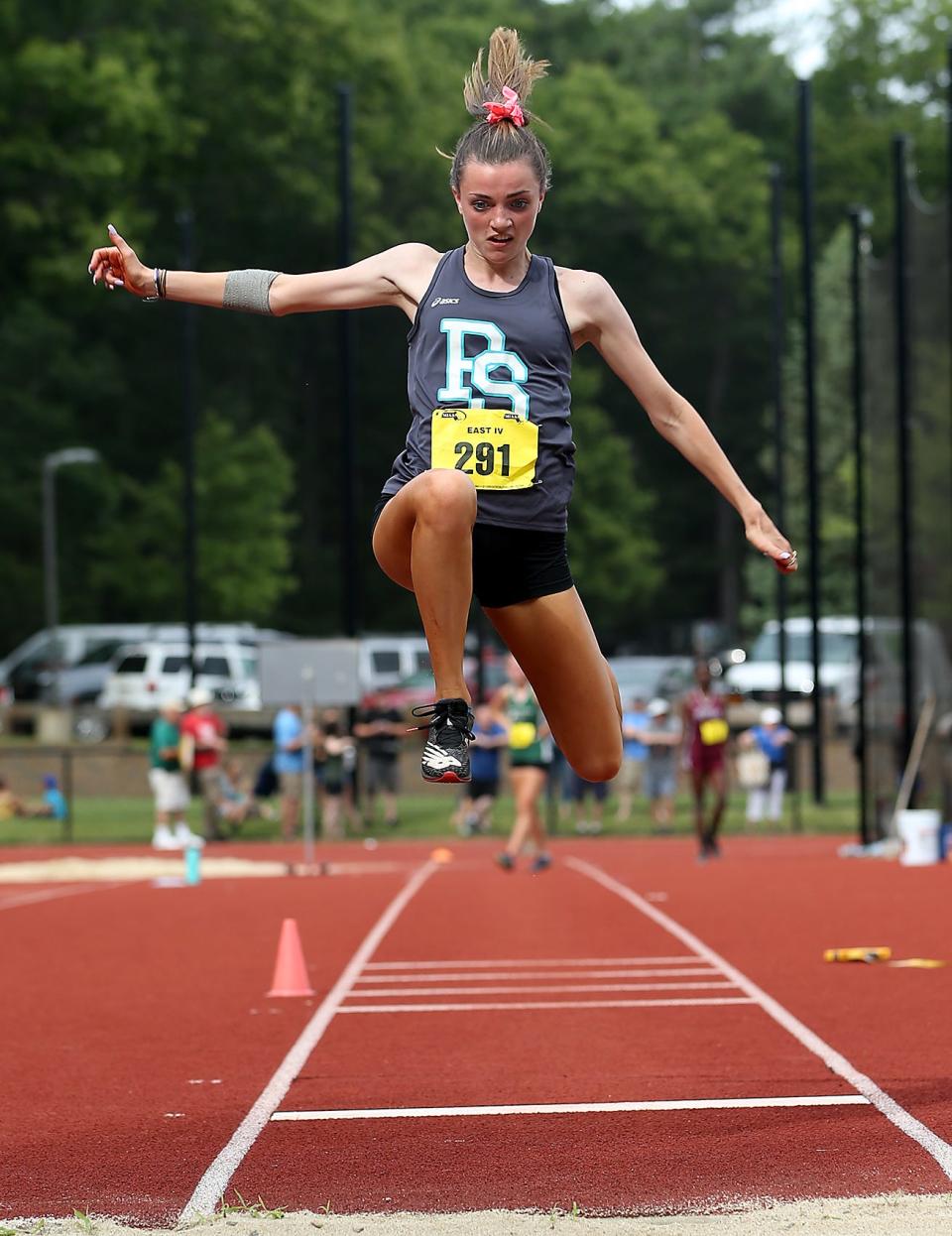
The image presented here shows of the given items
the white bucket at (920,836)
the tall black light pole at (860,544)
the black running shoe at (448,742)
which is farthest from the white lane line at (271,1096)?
the tall black light pole at (860,544)

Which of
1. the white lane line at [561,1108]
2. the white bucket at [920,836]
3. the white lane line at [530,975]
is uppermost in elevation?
the white lane line at [561,1108]

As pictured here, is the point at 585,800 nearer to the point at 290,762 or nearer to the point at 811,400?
the point at 290,762

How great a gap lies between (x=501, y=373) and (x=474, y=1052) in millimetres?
4366

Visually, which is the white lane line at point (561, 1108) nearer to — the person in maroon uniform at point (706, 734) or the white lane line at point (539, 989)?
the white lane line at point (539, 989)

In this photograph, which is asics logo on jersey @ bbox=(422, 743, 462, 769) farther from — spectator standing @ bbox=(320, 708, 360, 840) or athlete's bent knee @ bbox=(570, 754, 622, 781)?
spectator standing @ bbox=(320, 708, 360, 840)

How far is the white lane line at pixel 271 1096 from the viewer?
6.70 metres

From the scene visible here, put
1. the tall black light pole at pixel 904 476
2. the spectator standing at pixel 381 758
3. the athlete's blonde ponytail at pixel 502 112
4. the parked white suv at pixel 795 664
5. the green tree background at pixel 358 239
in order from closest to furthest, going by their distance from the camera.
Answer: the athlete's blonde ponytail at pixel 502 112 < the tall black light pole at pixel 904 476 < the spectator standing at pixel 381 758 < the parked white suv at pixel 795 664 < the green tree background at pixel 358 239

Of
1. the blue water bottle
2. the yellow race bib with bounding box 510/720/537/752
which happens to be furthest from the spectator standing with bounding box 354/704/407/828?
the yellow race bib with bounding box 510/720/537/752

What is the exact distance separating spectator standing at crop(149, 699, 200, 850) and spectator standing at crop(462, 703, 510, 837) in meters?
3.32

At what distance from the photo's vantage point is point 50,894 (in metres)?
20.5

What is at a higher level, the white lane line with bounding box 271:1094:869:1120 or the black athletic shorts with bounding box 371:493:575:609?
the black athletic shorts with bounding box 371:493:575:609

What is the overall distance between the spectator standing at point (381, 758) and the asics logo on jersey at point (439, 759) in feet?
68.1

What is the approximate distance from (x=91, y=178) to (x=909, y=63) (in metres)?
33.4

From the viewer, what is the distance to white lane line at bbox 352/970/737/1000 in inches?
474
